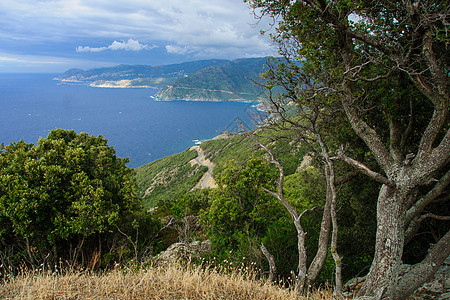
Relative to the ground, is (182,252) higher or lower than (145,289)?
lower

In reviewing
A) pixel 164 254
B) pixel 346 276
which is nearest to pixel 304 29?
pixel 346 276

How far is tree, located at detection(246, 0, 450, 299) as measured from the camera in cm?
571

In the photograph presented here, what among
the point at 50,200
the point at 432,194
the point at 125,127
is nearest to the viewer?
the point at 432,194

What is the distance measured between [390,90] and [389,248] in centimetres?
501

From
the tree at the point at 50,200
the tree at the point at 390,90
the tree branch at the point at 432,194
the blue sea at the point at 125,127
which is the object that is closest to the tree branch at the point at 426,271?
the tree at the point at 390,90

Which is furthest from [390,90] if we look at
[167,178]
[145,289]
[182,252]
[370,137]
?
[167,178]

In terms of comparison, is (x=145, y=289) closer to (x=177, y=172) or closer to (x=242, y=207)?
(x=242, y=207)

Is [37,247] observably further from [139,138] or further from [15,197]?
[139,138]

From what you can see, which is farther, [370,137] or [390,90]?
[390,90]

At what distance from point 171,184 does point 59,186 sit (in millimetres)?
72470

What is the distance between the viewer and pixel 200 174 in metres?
84.1

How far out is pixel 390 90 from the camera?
8.20 m

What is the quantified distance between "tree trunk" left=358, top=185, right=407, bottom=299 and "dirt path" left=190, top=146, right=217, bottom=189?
61.2 metres

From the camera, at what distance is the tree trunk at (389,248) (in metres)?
5.57
